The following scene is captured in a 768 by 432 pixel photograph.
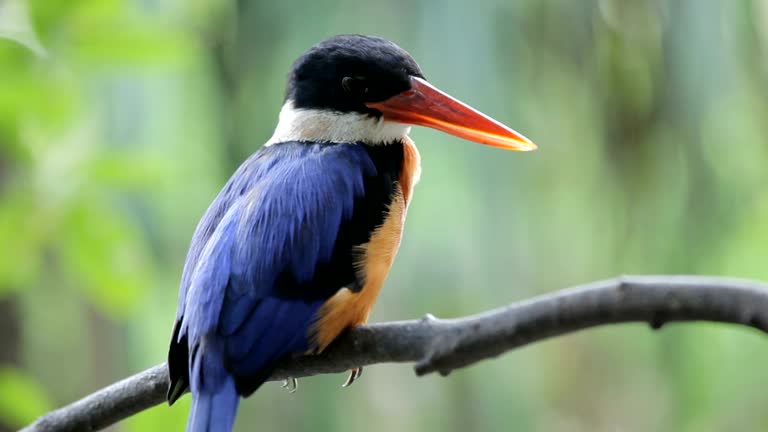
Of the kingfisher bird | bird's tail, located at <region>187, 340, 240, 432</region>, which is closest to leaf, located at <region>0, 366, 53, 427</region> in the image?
the kingfisher bird

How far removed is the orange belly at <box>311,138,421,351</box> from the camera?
140cm

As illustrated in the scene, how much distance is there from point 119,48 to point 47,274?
6.29 ft

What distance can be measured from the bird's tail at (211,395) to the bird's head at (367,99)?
0.53 meters

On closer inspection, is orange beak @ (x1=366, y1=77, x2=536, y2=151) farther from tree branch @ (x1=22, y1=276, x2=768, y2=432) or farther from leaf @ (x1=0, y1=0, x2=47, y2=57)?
leaf @ (x1=0, y1=0, x2=47, y2=57)

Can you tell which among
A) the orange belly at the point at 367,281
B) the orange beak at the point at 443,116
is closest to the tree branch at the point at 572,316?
the orange belly at the point at 367,281

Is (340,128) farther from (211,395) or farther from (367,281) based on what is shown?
(211,395)

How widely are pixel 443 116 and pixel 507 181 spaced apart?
1792 mm

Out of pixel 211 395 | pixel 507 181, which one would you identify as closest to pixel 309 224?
pixel 211 395

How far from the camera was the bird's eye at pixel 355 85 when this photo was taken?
5.54ft

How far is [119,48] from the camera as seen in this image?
1936 millimetres

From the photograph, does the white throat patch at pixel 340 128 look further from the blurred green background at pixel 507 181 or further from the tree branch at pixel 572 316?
the blurred green background at pixel 507 181

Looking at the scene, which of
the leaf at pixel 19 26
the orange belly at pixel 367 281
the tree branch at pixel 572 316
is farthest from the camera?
the leaf at pixel 19 26

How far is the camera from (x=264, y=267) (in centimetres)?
140

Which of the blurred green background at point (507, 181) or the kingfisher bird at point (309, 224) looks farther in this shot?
the blurred green background at point (507, 181)
